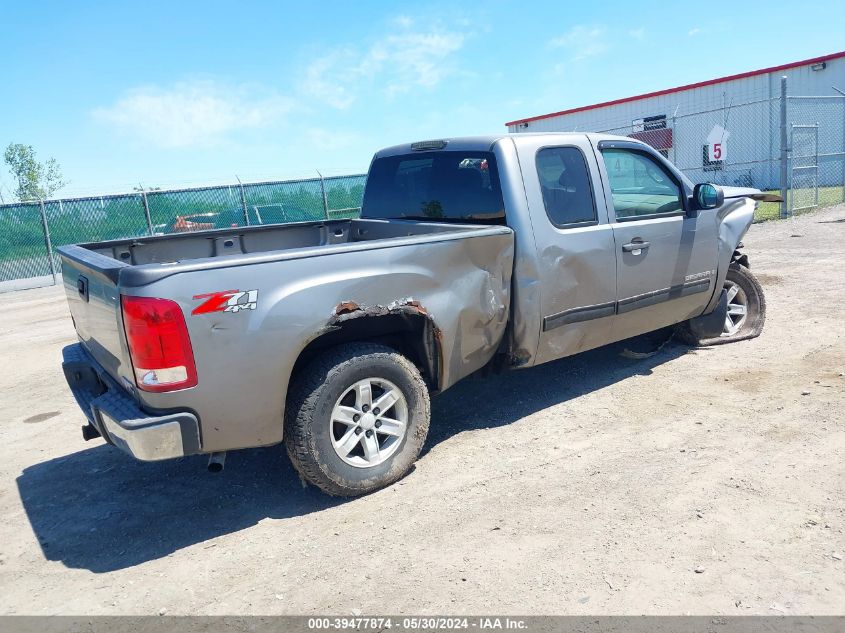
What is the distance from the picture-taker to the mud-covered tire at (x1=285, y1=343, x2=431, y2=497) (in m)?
3.57

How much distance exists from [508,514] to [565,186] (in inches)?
90.0

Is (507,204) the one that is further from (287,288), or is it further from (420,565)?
(420,565)

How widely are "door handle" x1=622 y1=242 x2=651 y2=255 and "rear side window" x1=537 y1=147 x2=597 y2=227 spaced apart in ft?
1.05

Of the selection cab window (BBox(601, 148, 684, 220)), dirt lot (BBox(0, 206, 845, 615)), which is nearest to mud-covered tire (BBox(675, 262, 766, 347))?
dirt lot (BBox(0, 206, 845, 615))

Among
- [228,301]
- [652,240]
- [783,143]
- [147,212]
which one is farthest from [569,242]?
[147,212]

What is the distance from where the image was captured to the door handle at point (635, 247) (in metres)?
4.88

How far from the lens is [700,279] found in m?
5.51

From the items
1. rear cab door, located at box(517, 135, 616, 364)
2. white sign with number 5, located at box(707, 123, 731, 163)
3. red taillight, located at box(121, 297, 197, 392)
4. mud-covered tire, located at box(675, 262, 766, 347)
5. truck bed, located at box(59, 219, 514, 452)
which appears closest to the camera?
red taillight, located at box(121, 297, 197, 392)

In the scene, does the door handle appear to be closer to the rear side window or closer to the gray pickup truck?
the gray pickup truck

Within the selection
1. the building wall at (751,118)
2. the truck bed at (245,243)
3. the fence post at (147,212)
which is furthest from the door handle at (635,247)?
the building wall at (751,118)

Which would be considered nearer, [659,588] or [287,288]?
[659,588]

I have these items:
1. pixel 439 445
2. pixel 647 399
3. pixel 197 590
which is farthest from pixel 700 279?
pixel 197 590

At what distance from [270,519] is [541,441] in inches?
67.8

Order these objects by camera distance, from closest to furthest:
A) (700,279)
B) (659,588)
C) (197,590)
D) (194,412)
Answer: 1. (659,588)
2. (197,590)
3. (194,412)
4. (700,279)
